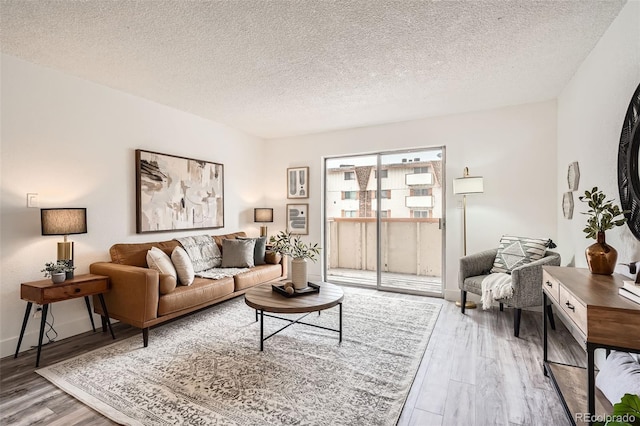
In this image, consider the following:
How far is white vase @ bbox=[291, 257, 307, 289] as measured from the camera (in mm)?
2902

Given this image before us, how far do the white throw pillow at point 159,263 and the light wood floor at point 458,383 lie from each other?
658mm

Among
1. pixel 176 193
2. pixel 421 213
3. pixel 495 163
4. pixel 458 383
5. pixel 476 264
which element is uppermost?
pixel 495 163

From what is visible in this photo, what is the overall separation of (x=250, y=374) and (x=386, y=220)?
3145 mm

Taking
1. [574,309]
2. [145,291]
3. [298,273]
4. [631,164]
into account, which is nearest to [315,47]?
[298,273]

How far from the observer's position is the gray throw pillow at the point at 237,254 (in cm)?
403

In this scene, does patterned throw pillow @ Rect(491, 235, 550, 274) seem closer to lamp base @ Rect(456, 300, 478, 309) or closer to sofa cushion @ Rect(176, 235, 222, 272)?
lamp base @ Rect(456, 300, 478, 309)

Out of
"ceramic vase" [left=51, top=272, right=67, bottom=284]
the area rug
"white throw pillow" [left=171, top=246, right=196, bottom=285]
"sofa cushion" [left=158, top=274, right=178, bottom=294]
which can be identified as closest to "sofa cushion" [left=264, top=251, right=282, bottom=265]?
the area rug

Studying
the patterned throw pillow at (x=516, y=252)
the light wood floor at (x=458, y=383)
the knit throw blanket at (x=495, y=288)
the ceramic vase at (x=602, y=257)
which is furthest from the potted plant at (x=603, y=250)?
the patterned throw pillow at (x=516, y=252)

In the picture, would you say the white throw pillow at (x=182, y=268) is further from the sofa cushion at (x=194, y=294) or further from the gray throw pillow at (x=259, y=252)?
the gray throw pillow at (x=259, y=252)

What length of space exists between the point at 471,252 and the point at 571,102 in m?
2.01

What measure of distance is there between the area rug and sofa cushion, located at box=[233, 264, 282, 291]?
534 mm

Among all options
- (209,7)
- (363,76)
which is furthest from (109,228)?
(363,76)

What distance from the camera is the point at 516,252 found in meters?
3.38

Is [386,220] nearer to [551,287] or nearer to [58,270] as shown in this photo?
[551,287]
